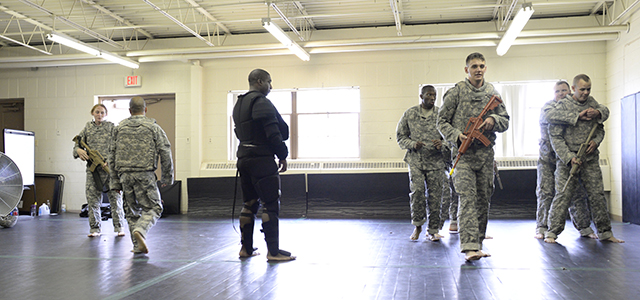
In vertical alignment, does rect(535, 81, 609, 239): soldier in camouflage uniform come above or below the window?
below

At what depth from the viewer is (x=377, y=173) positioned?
28.4 feet

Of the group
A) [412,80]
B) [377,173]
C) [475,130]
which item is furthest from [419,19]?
[475,130]

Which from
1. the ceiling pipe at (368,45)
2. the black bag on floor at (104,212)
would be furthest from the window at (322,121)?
the black bag on floor at (104,212)

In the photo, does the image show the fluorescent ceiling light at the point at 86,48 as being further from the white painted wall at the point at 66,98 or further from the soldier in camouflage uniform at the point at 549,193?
the soldier in camouflage uniform at the point at 549,193

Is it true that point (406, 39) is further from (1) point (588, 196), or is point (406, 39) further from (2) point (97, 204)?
(2) point (97, 204)

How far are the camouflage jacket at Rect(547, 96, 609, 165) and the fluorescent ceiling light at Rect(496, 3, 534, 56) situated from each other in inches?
66.2

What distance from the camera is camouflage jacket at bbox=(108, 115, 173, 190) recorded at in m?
4.67

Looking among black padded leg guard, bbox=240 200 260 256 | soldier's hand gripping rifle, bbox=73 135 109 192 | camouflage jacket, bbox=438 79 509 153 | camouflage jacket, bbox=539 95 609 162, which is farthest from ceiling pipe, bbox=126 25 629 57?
black padded leg guard, bbox=240 200 260 256

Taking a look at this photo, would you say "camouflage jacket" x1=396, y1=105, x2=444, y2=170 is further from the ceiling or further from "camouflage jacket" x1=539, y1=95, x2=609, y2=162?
the ceiling

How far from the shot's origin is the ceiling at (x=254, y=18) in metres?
7.88

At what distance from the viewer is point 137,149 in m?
4.68

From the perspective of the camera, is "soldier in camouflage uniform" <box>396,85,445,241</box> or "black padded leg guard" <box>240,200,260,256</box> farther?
"soldier in camouflage uniform" <box>396,85,445,241</box>

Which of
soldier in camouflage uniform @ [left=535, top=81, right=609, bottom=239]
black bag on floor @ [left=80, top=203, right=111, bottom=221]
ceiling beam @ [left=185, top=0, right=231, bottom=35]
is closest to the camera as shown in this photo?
soldier in camouflage uniform @ [left=535, top=81, right=609, bottom=239]

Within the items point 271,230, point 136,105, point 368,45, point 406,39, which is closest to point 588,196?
point 271,230
